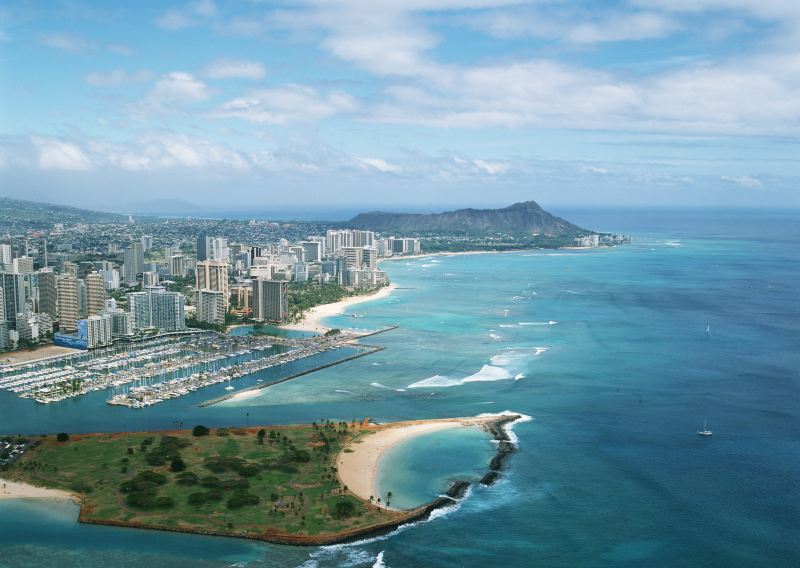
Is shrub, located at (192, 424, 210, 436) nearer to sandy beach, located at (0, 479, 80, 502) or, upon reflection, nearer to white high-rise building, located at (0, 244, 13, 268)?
sandy beach, located at (0, 479, 80, 502)

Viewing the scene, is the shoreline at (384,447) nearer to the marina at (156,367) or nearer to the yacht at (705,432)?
the yacht at (705,432)

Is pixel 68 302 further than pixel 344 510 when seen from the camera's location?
Yes

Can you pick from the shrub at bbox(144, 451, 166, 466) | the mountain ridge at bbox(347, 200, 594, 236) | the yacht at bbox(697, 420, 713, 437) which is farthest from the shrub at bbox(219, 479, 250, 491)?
the mountain ridge at bbox(347, 200, 594, 236)

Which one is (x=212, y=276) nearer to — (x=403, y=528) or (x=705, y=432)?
(x=705, y=432)

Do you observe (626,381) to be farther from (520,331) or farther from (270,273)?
(270,273)

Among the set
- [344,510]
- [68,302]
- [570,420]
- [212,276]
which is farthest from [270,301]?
[344,510]

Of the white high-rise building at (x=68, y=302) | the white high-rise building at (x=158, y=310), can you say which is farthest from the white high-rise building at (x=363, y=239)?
the white high-rise building at (x=68, y=302)
